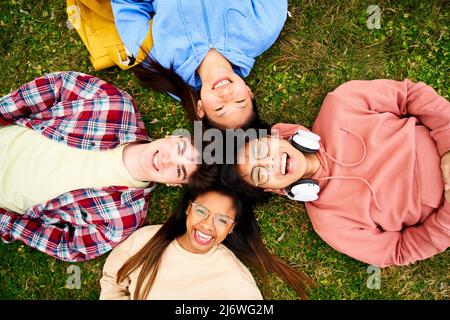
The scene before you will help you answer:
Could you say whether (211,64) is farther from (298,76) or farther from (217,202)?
(217,202)

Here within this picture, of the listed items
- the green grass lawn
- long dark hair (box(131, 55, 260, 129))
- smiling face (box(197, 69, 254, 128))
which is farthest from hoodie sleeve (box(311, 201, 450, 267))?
long dark hair (box(131, 55, 260, 129))

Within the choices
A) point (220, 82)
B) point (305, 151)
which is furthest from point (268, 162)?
point (220, 82)

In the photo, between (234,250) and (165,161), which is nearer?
(165,161)

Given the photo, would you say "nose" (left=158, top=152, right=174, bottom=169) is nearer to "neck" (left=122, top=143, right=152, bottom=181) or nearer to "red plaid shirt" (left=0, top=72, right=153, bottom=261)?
"neck" (left=122, top=143, right=152, bottom=181)

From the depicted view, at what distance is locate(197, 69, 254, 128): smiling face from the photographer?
3.06m

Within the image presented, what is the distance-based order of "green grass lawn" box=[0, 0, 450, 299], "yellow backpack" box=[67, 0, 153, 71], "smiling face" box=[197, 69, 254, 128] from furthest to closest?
"green grass lawn" box=[0, 0, 450, 299] < "yellow backpack" box=[67, 0, 153, 71] < "smiling face" box=[197, 69, 254, 128]

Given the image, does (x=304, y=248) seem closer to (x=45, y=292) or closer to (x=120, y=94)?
(x=120, y=94)

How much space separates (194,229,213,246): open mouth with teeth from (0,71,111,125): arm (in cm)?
152

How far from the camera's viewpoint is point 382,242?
3.34 m

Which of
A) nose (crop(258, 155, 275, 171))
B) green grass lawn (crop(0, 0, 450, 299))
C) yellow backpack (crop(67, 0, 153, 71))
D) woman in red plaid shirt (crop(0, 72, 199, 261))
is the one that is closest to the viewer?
nose (crop(258, 155, 275, 171))

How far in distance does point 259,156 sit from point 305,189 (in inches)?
20.9

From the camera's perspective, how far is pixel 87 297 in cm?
397

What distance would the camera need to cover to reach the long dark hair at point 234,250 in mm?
3434

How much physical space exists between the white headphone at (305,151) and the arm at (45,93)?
5.87 ft
